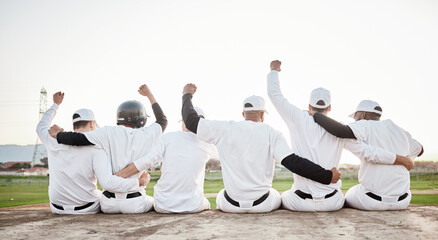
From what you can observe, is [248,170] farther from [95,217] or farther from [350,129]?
[95,217]

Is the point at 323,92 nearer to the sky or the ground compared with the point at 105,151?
nearer to the sky

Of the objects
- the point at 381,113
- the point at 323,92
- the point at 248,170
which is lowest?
the point at 248,170

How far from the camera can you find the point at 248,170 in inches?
193

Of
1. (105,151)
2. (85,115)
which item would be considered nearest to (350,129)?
(105,151)

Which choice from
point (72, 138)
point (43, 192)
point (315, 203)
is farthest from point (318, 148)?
point (43, 192)

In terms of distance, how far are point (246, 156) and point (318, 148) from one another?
1060mm

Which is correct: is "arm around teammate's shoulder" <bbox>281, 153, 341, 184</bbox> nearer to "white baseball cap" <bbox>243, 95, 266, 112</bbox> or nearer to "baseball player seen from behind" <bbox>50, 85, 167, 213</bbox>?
"white baseball cap" <bbox>243, 95, 266, 112</bbox>

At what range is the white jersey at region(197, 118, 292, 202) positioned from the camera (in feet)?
16.1

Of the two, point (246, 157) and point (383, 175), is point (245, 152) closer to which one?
point (246, 157)

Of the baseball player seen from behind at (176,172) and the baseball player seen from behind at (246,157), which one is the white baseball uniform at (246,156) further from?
the baseball player seen from behind at (176,172)

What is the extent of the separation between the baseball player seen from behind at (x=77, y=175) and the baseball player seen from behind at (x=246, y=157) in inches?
51.8

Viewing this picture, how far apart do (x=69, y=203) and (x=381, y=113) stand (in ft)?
16.6

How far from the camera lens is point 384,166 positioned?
5125 millimetres

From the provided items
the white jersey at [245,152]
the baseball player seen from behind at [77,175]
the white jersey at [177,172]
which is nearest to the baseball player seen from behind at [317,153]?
the white jersey at [245,152]
